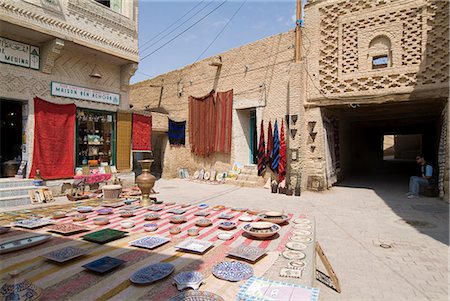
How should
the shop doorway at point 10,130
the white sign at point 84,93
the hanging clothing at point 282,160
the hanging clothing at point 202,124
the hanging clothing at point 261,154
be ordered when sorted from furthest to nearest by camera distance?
1. the hanging clothing at point 202,124
2. the hanging clothing at point 261,154
3. the hanging clothing at point 282,160
4. the shop doorway at point 10,130
5. the white sign at point 84,93

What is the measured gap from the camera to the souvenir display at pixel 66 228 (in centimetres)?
387

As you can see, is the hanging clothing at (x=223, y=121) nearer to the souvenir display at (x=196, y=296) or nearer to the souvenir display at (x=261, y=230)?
the souvenir display at (x=261, y=230)

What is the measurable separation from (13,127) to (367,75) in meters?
12.6

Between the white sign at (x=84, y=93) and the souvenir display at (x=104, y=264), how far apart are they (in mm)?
8100

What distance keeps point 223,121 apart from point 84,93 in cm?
613

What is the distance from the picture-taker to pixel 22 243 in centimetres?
338

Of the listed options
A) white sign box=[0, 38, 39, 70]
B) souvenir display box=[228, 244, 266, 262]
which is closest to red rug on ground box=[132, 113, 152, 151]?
white sign box=[0, 38, 39, 70]

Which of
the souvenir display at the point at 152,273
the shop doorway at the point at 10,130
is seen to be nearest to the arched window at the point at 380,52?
the souvenir display at the point at 152,273

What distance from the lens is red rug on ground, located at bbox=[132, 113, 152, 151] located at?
12109mm

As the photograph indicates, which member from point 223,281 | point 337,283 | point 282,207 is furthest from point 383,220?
point 223,281

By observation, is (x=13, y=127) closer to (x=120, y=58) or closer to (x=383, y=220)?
(x=120, y=58)

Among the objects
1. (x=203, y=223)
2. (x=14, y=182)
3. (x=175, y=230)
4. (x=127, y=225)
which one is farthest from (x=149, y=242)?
(x=14, y=182)

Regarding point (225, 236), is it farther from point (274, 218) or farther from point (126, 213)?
point (126, 213)

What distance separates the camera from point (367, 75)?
9547mm
